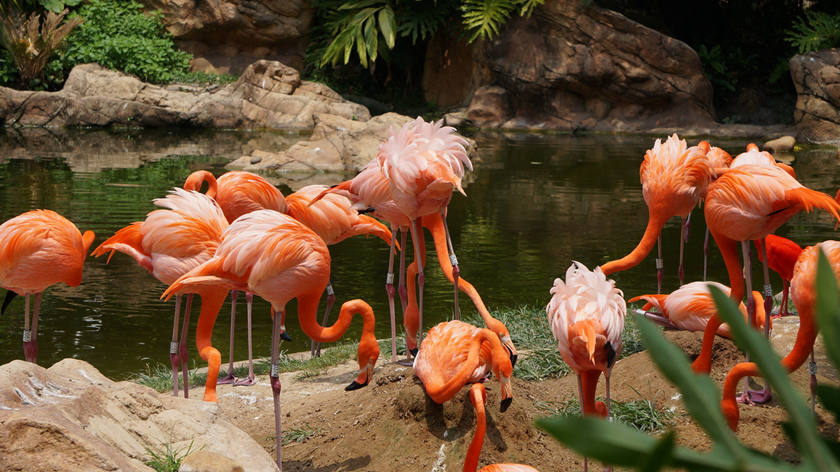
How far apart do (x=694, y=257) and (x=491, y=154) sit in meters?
6.91

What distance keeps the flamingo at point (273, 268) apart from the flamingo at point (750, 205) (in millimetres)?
1649

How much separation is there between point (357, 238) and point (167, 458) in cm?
617

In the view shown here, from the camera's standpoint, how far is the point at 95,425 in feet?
8.54

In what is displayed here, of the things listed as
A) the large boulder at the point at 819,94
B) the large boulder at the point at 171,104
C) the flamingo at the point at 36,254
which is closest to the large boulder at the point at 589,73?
the large boulder at the point at 819,94

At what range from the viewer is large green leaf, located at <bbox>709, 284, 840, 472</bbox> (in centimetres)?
34

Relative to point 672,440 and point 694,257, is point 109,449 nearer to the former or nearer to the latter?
point 672,440

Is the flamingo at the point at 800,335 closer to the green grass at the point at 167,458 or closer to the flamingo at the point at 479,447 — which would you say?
the flamingo at the point at 479,447

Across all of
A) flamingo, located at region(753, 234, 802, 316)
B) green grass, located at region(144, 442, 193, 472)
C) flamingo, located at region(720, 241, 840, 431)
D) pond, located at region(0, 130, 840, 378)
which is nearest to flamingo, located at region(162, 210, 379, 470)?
green grass, located at region(144, 442, 193, 472)

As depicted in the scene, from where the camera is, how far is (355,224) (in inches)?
203

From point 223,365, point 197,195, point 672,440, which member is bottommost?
point 223,365

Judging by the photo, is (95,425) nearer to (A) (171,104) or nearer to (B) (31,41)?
(A) (171,104)

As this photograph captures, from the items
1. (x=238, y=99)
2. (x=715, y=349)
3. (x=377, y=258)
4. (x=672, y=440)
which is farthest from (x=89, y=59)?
(x=672, y=440)

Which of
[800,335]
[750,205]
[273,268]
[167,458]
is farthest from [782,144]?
[167,458]

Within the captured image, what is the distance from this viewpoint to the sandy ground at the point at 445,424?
131 inches
